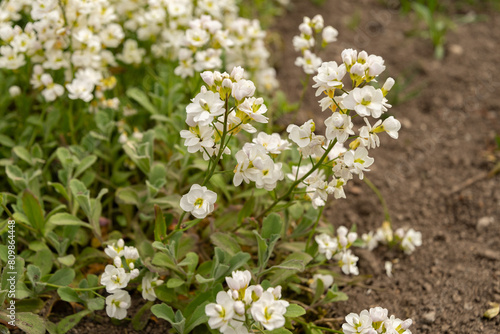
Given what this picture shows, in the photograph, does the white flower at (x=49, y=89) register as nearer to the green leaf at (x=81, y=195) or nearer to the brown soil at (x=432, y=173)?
the green leaf at (x=81, y=195)

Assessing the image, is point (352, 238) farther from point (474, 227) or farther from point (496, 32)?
point (496, 32)

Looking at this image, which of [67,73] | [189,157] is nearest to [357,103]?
[189,157]

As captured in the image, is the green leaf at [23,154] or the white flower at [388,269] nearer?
the green leaf at [23,154]

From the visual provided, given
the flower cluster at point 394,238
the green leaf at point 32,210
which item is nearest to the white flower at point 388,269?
the flower cluster at point 394,238

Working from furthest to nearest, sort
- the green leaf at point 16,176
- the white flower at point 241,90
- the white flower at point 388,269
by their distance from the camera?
the white flower at point 388,269, the green leaf at point 16,176, the white flower at point 241,90

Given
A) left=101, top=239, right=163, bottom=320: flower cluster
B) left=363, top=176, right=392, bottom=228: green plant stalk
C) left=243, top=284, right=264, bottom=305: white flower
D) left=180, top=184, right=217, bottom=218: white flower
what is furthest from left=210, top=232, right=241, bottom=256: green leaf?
left=363, top=176, right=392, bottom=228: green plant stalk
